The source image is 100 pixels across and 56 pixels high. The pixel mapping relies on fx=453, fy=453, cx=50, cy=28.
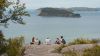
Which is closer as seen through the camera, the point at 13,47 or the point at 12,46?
the point at 13,47

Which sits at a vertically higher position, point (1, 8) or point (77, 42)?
point (1, 8)

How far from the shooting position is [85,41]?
81.0ft

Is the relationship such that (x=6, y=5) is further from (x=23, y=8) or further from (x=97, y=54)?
(x=97, y=54)

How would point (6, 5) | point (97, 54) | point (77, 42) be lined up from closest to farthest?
point (97, 54)
point (6, 5)
point (77, 42)

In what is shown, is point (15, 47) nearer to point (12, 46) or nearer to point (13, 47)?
point (13, 47)

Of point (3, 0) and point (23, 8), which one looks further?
point (23, 8)

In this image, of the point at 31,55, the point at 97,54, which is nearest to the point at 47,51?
the point at 31,55

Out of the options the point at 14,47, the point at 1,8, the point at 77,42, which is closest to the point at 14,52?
the point at 14,47

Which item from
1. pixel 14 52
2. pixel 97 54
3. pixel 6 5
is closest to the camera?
pixel 97 54

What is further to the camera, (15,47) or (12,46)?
(12,46)

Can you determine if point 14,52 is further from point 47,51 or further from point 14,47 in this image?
point 47,51

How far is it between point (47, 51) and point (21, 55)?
1.85 metres

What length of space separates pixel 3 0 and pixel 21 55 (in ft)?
9.00

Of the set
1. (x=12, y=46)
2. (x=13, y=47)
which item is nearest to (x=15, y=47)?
(x=13, y=47)
